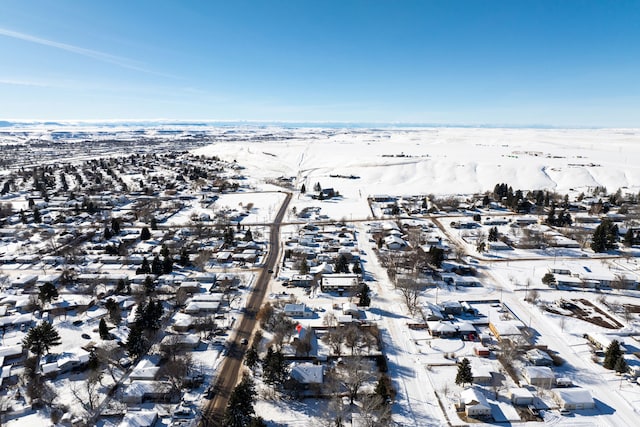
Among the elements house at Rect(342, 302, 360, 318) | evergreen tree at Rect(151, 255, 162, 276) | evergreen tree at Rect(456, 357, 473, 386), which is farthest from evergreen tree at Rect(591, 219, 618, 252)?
evergreen tree at Rect(151, 255, 162, 276)

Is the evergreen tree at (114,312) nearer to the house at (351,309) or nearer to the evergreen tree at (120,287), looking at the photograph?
the evergreen tree at (120,287)

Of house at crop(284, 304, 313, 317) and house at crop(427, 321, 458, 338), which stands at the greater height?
house at crop(427, 321, 458, 338)

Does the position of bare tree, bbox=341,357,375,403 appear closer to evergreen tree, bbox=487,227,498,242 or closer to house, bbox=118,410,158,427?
house, bbox=118,410,158,427

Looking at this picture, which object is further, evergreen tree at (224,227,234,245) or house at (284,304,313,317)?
evergreen tree at (224,227,234,245)

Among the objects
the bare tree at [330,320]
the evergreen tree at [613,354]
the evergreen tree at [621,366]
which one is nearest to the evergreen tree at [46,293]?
the bare tree at [330,320]

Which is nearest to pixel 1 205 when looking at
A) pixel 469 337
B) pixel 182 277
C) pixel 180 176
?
pixel 180 176
